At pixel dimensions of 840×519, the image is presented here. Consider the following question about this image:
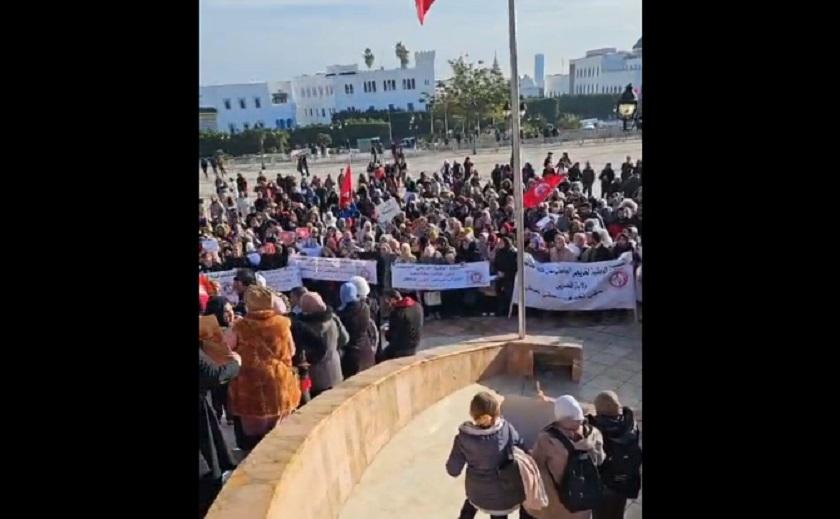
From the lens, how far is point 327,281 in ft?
35.0

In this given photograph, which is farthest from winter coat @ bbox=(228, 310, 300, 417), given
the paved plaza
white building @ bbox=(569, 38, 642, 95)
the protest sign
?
white building @ bbox=(569, 38, 642, 95)

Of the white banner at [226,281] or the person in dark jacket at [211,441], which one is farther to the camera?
the white banner at [226,281]

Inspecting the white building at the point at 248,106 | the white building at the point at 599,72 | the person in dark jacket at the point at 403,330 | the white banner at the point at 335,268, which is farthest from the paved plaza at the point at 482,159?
the white building at the point at 599,72

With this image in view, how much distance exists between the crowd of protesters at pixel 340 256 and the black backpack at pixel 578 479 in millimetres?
2064

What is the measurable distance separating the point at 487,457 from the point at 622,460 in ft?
2.23

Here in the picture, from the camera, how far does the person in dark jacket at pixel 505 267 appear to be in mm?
10367

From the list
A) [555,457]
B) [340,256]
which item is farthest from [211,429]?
[340,256]

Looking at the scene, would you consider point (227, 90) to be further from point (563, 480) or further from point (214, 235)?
point (563, 480)

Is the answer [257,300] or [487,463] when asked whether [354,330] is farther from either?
[487,463]

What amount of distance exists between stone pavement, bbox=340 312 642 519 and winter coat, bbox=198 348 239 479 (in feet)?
2.99

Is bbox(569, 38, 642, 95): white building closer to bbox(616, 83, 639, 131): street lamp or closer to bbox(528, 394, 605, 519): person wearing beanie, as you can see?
bbox(616, 83, 639, 131): street lamp

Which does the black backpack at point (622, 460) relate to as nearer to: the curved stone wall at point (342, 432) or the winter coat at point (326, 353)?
the curved stone wall at point (342, 432)
